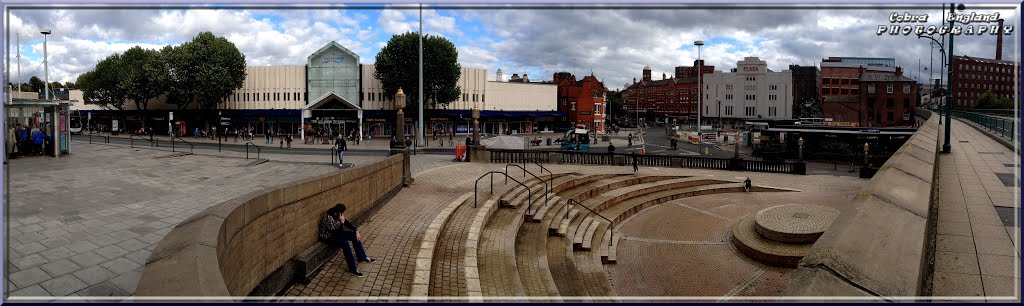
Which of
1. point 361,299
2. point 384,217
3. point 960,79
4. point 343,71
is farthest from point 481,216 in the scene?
point 960,79

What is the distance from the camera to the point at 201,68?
48.6 meters

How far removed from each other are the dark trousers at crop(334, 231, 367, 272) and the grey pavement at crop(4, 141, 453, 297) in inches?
98.5

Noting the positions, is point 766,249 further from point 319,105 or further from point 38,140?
point 319,105

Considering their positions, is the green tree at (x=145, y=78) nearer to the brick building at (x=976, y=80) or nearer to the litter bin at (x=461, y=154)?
the litter bin at (x=461, y=154)

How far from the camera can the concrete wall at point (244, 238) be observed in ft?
13.7

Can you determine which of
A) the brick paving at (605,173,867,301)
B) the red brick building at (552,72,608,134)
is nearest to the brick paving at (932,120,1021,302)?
the brick paving at (605,173,867,301)

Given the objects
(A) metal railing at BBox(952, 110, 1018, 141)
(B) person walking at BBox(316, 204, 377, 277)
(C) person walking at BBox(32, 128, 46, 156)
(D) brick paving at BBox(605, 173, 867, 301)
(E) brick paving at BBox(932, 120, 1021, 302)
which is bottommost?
(D) brick paving at BBox(605, 173, 867, 301)

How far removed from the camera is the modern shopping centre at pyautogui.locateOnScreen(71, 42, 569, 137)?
5156 cm

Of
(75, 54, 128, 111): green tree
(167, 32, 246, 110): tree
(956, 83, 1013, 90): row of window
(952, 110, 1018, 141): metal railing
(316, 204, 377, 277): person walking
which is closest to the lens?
(316, 204, 377, 277): person walking

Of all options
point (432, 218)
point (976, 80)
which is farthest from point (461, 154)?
point (976, 80)

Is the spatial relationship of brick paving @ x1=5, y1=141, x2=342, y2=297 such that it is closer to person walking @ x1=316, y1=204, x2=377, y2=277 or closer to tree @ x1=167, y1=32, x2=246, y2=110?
person walking @ x1=316, y1=204, x2=377, y2=277

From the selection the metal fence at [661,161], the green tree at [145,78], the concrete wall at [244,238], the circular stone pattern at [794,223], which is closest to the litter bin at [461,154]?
the metal fence at [661,161]

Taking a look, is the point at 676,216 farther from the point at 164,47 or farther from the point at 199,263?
the point at 164,47

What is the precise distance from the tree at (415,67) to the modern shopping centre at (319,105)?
1438 millimetres
